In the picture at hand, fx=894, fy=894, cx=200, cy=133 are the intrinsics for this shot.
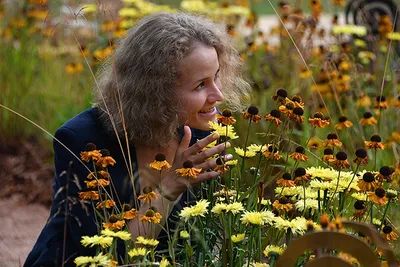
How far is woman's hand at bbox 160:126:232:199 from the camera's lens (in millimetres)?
2432

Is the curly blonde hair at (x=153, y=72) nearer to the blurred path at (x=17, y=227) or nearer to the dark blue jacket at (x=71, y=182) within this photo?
the dark blue jacket at (x=71, y=182)

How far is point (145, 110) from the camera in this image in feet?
9.10

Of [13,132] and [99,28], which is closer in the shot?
[13,132]

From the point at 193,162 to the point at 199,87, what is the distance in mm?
356

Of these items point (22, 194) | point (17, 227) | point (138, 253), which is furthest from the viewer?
point (22, 194)

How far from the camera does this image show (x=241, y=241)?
2.33 meters

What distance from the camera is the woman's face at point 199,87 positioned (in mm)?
2707

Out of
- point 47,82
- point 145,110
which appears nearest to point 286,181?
point 145,110

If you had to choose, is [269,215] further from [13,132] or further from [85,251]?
[13,132]

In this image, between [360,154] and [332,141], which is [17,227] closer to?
[332,141]

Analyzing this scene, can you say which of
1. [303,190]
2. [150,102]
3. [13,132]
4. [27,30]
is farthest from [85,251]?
[27,30]

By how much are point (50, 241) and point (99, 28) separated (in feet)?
10.4

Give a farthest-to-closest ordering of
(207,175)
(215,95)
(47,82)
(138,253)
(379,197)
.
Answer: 1. (47,82)
2. (215,95)
3. (207,175)
4. (379,197)
5. (138,253)

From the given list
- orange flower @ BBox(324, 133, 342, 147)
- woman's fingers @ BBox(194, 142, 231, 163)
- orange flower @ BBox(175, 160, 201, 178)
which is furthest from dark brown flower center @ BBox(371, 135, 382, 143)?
orange flower @ BBox(175, 160, 201, 178)
